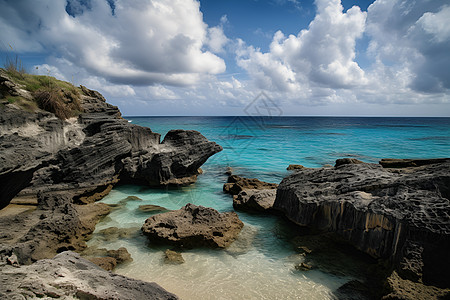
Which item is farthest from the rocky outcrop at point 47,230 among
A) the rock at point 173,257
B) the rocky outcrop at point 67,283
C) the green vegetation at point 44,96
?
the green vegetation at point 44,96

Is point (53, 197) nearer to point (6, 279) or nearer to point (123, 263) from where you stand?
point (123, 263)

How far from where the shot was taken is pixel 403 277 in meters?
3.70

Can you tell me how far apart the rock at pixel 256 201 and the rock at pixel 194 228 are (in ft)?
4.13

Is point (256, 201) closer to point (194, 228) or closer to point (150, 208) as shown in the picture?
point (194, 228)

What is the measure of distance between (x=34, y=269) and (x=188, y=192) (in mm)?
7839

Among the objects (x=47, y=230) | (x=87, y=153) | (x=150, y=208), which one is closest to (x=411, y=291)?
(x=47, y=230)

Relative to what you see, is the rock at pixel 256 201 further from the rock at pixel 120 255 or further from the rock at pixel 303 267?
the rock at pixel 120 255

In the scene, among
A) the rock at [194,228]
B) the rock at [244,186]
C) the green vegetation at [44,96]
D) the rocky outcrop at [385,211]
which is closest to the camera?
the rocky outcrop at [385,211]

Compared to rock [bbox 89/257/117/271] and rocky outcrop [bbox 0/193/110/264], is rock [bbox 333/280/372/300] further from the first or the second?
rocky outcrop [bbox 0/193/110/264]

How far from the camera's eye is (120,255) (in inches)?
198

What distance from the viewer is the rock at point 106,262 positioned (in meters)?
4.48

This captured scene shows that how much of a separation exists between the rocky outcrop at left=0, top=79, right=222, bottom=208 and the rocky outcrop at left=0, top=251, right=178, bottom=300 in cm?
376

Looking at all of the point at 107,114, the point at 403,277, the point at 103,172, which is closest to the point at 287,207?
the point at 403,277

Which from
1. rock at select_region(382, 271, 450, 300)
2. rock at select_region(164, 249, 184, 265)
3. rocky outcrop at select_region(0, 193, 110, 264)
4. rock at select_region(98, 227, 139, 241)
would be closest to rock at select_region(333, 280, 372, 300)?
rock at select_region(382, 271, 450, 300)
